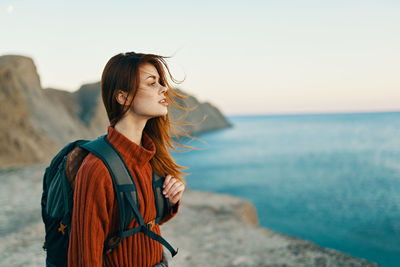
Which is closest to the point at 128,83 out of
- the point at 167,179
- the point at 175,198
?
the point at 167,179

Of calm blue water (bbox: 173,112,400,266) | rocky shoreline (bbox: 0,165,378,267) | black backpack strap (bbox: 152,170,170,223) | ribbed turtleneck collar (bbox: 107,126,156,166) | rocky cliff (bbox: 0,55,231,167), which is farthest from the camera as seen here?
calm blue water (bbox: 173,112,400,266)

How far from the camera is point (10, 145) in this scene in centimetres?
1415

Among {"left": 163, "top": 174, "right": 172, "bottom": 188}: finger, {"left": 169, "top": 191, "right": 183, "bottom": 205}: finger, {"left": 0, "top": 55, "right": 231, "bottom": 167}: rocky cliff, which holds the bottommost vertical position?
{"left": 0, "top": 55, "right": 231, "bottom": 167}: rocky cliff

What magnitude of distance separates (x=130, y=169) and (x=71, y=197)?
31 centimetres

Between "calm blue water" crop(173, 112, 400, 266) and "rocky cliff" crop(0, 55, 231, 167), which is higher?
"rocky cliff" crop(0, 55, 231, 167)

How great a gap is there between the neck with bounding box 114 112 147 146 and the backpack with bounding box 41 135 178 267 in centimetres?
12

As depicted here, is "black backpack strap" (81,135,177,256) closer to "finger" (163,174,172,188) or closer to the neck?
the neck

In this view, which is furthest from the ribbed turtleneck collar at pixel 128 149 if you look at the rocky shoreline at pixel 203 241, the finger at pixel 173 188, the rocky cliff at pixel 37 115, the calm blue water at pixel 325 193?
the calm blue water at pixel 325 193

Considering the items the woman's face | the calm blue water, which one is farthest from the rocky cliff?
the calm blue water

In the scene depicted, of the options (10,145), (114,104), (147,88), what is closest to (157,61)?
(147,88)

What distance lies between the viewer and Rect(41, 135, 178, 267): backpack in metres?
1.42

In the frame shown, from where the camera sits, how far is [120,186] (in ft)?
4.65

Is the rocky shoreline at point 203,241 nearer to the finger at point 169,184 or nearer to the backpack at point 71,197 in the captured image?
the backpack at point 71,197

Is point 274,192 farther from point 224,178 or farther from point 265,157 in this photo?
point 265,157
